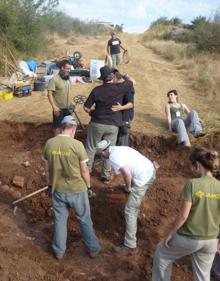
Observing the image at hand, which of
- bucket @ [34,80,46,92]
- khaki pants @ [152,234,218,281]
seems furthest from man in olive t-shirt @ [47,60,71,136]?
bucket @ [34,80,46,92]

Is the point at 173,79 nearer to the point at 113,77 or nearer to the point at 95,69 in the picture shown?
the point at 95,69

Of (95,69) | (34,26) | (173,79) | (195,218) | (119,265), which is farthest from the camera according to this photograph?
(34,26)

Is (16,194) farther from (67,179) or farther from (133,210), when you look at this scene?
(133,210)

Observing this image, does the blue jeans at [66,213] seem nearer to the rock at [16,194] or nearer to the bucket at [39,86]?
the rock at [16,194]

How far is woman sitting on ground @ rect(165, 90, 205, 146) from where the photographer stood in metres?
8.60

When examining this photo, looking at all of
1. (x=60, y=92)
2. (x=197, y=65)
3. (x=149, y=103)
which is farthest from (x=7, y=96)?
(x=197, y=65)

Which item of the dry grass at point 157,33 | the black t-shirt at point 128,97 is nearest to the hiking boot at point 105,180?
the black t-shirt at point 128,97

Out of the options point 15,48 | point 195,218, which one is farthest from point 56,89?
point 15,48

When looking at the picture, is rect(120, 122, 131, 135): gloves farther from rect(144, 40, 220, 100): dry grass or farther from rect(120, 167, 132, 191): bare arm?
rect(144, 40, 220, 100): dry grass

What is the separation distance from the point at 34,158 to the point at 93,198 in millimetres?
2131

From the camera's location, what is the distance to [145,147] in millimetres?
9172

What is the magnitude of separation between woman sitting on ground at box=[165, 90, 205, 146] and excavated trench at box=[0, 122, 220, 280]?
34 centimetres

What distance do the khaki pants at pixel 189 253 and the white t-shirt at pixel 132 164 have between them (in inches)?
51.3

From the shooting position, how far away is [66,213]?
5582 mm
